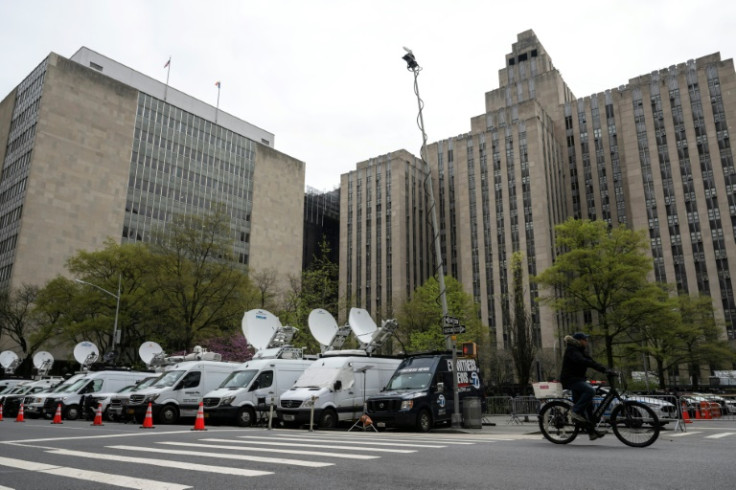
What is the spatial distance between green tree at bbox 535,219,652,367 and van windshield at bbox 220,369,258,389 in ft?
66.3

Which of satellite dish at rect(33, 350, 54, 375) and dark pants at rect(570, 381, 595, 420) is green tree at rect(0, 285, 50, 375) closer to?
satellite dish at rect(33, 350, 54, 375)

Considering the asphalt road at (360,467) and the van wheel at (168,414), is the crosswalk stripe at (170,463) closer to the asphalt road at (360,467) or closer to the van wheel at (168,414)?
the asphalt road at (360,467)

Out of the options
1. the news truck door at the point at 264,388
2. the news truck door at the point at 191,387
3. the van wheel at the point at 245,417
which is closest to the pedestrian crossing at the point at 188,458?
the van wheel at the point at 245,417

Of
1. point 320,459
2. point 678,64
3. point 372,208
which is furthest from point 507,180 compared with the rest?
point 320,459

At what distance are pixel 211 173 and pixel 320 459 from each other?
3165 inches

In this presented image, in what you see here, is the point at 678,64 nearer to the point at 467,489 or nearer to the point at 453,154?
the point at 453,154

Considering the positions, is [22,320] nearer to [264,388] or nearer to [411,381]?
[264,388]

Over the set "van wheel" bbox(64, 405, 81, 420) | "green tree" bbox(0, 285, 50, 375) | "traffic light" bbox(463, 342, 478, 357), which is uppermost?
"green tree" bbox(0, 285, 50, 375)

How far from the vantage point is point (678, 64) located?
3492 inches

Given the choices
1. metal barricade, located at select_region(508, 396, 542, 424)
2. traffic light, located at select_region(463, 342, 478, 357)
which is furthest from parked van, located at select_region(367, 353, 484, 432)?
metal barricade, located at select_region(508, 396, 542, 424)

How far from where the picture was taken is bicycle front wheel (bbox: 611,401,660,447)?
26.9 feet

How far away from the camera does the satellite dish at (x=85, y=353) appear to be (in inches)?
1260

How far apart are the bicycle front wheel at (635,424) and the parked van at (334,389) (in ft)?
30.9

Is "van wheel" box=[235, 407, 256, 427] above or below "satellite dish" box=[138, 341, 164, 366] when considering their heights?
below
